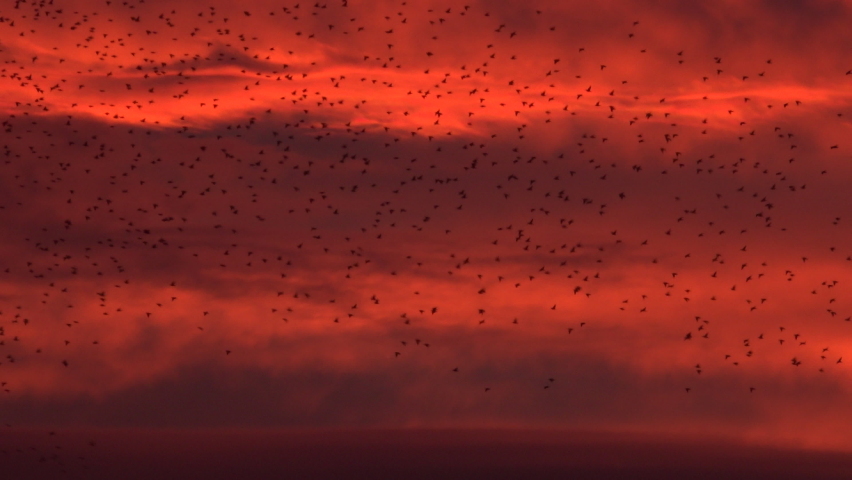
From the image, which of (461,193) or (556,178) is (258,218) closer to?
(461,193)

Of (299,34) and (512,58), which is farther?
(512,58)

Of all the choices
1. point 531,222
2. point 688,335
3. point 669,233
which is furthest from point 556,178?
point 688,335

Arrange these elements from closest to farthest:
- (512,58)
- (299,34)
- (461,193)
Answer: (299,34)
(512,58)
(461,193)

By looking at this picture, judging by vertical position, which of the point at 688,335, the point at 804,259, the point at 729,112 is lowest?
the point at 688,335

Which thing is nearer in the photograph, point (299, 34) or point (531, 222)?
point (299, 34)

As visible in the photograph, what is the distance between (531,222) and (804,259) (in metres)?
13.4

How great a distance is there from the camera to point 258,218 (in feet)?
169

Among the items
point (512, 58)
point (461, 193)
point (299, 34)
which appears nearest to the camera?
point (299, 34)

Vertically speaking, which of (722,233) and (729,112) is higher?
(729,112)

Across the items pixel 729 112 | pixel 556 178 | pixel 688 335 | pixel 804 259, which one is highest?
pixel 729 112

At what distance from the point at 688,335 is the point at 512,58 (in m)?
15.5

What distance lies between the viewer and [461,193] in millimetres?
51438

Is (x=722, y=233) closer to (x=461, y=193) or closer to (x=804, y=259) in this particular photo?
(x=804, y=259)

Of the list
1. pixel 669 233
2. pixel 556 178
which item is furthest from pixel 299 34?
pixel 669 233
